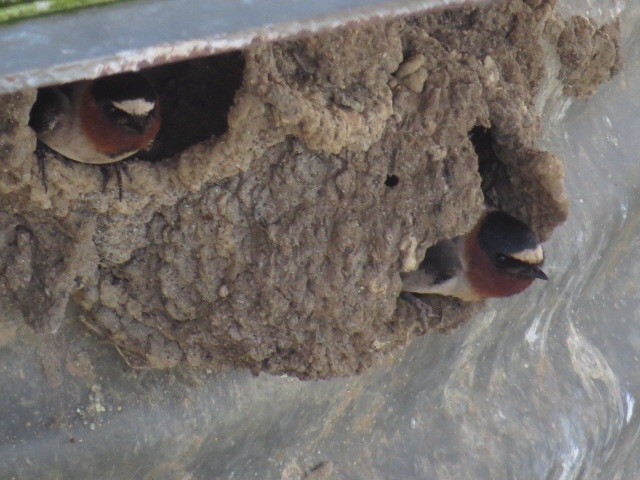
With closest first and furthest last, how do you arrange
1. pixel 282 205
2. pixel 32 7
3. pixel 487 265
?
1. pixel 32 7
2. pixel 282 205
3. pixel 487 265

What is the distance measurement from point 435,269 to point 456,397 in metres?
1.15

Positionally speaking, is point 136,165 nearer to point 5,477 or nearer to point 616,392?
point 5,477

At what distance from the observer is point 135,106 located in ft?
11.1

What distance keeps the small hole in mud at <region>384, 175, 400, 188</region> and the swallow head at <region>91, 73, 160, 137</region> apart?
942 millimetres

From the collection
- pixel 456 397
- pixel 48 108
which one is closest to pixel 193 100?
pixel 48 108

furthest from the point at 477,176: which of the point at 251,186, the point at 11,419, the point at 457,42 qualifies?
the point at 11,419

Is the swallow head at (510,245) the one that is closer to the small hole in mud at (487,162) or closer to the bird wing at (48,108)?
the small hole in mud at (487,162)

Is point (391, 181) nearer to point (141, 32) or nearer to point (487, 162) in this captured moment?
point (487, 162)

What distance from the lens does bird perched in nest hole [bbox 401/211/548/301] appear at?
14.1 ft

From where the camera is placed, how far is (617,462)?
6371 millimetres

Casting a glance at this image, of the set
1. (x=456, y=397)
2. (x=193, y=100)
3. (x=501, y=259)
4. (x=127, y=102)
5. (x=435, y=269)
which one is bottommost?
(x=456, y=397)

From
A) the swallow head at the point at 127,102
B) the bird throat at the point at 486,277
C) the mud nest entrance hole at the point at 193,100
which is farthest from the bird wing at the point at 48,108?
the bird throat at the point at 486,277

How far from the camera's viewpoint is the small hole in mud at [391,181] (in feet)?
12.6

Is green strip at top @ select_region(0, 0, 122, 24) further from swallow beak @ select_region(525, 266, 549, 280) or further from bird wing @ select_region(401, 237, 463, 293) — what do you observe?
swallow beak @ select_region(525, 266, 549, 280)
